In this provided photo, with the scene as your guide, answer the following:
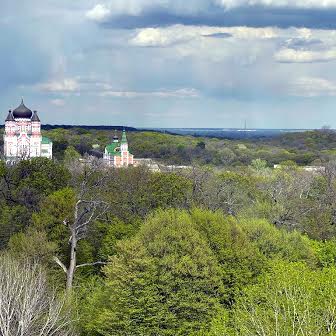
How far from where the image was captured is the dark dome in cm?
11112

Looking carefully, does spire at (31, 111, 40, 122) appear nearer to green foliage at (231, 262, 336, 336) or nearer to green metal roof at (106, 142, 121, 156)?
green metal roof at (106, 142, 121, 156)

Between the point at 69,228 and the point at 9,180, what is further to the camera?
the point at 9,180

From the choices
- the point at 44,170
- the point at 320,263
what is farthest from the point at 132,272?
the point at 44,170

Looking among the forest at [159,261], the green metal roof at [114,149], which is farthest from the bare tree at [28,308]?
the green metal roof at [114,149]

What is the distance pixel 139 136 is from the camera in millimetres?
175375

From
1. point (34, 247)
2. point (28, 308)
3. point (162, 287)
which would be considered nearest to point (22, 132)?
point (34, 247)

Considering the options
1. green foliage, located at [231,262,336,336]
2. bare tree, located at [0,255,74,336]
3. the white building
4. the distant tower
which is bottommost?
bare tree, located at [0,255,74,336]

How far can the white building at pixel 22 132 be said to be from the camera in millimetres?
111125

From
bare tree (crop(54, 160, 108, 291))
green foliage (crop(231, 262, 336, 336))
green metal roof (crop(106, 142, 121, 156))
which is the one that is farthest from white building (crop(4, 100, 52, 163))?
green foliage (crop(231, 262, 336, 336))

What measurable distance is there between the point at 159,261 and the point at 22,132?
281ft

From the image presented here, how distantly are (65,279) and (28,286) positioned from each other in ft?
27.3

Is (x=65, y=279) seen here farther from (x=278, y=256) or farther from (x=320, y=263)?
(x=320, y=263)

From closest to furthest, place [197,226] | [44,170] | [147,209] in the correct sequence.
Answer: [197,226], [147,209], [44,170]

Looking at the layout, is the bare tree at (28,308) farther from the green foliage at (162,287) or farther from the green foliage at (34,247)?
the green foliage at (34,247)
